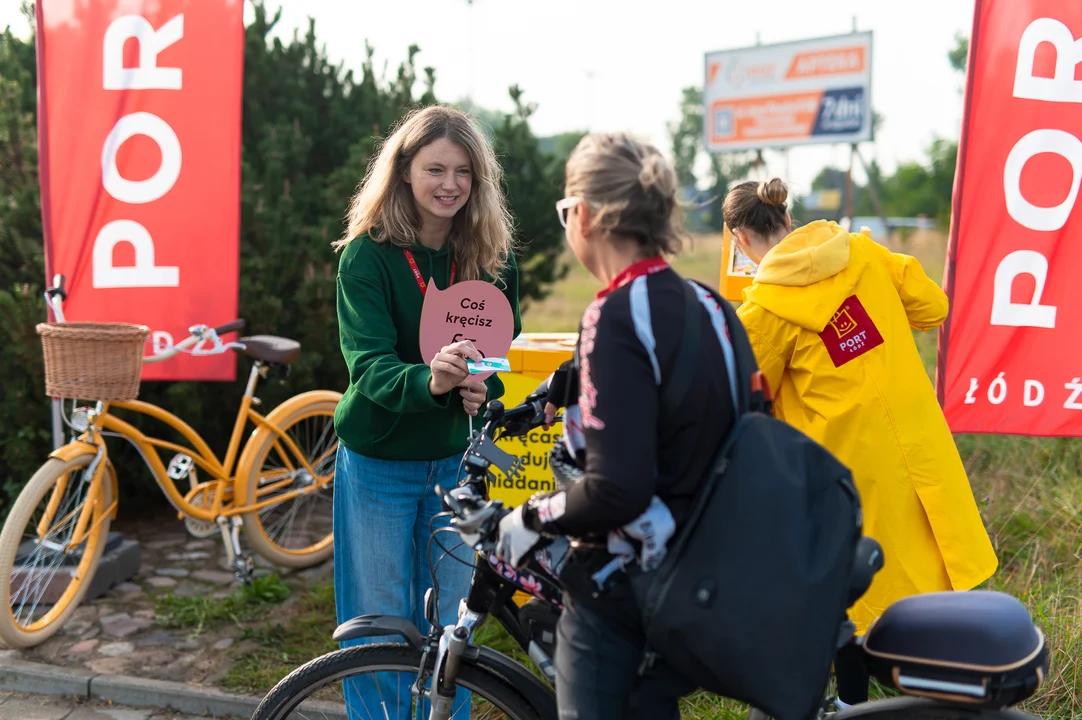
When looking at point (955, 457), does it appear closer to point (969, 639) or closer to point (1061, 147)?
point (969, 639)

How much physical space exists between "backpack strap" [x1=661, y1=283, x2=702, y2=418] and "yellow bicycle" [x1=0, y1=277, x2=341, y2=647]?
2.97 metres

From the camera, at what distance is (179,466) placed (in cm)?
478

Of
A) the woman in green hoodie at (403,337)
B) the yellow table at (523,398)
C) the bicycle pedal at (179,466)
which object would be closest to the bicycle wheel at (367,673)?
the woman in green hoodie at (403,337)

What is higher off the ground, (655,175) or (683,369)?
(655,175)

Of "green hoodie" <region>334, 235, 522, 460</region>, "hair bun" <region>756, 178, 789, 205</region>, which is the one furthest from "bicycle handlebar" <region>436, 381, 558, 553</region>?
"hair bun" <region>756, 178, 789, 205</region>

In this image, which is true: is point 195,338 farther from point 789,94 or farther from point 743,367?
point 789,94

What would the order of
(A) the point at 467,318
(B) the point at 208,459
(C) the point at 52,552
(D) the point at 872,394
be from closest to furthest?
(A) the point at 467,318 < (D) the point at 872,394 < (C) the point at 52,552 < (B) the point at 208,459

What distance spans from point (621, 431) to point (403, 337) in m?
1.19

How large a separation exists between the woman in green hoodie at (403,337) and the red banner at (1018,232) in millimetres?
2297

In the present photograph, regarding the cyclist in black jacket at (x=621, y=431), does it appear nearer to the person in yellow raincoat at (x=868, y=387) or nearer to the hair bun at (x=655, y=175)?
the hair bun at (x=655, y=175)

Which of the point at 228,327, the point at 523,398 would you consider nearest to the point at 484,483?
the point at 523,398

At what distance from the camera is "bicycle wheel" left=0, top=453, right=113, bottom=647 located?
13.3ft

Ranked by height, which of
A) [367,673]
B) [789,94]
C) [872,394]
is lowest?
[367,673]

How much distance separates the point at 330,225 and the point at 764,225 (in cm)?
337
